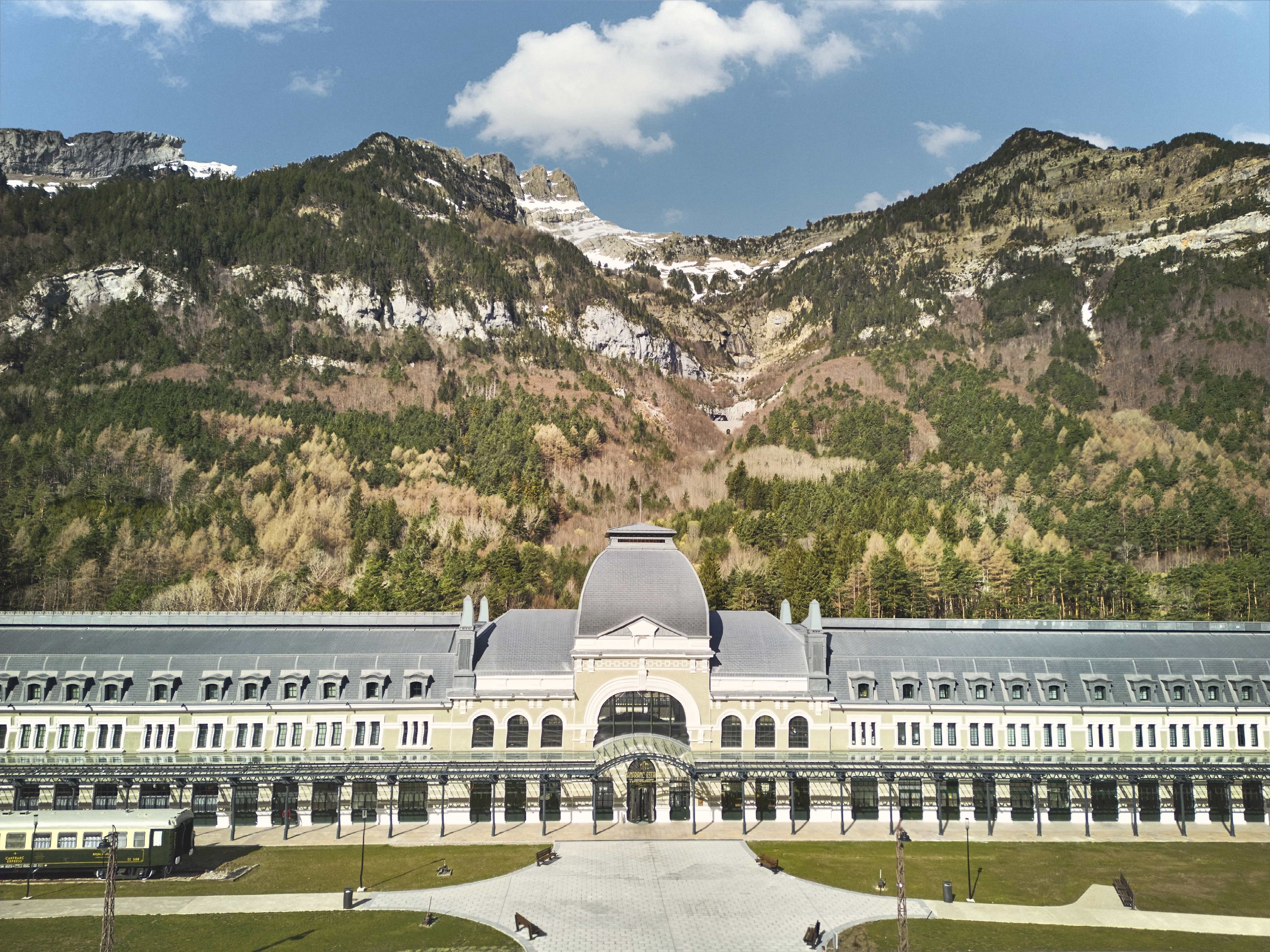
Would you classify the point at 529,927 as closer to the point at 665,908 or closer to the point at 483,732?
the point at 665,908

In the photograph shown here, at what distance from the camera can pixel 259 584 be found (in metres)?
115

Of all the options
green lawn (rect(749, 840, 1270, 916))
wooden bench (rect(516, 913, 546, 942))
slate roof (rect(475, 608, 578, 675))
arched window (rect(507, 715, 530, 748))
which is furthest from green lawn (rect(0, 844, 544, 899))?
green lawn (rect(749, 840, 1270, 916))

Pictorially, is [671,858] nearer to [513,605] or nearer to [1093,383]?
[513,605]

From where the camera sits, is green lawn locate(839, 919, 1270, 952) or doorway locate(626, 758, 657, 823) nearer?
green lawn locate(839, 919, 1270, 952)

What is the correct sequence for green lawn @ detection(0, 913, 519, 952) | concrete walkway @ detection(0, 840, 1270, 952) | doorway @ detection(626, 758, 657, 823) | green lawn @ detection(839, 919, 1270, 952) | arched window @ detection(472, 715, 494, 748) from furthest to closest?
arched window @ detection(472, 715, 494, 748)
doorway @ detection(626, 758, 657, 823)
concrete walkway @ detection(0, 840, 1270, 952)
green lawn @ detection(839, 919, 1270, 952)
green lawn @ detection(0, 913, 519, 952)

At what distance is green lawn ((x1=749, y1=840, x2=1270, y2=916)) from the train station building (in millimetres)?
3866

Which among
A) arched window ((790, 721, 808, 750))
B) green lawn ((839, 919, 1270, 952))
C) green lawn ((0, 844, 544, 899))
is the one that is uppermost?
arched window ((790, 721, 808, 750))

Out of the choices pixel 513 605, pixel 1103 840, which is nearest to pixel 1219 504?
pixel 1103 840

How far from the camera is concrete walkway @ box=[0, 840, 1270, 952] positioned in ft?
146

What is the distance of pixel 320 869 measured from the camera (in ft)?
173

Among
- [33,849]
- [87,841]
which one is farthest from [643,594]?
[33,849]

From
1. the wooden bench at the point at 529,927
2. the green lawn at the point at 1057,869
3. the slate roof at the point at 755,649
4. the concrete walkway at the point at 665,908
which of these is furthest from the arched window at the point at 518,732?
the wooden bench at the point at 529,927

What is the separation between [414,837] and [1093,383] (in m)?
172

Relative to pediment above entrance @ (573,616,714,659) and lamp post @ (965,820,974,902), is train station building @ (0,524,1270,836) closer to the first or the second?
pediment above entrance @ (573,616,714,659)
